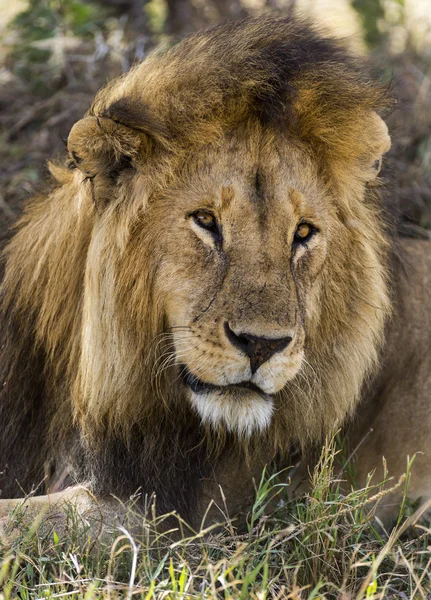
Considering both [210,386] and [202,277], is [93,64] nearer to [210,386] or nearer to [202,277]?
[202,277]

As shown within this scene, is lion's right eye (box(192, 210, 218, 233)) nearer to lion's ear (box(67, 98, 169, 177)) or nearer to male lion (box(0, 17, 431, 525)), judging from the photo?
male lion (box(0, 17, 431, 525))

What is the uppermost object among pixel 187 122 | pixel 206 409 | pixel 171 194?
pixel 187 122

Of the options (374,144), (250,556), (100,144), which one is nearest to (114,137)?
(100,144)

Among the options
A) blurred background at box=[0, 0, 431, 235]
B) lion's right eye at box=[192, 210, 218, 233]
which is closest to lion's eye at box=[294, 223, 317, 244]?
lion's right eye at box=[192, 210, 218, 233]

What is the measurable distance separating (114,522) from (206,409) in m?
0.47

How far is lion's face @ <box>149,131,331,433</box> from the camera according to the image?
9.67 feet

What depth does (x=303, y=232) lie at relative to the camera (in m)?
3.21

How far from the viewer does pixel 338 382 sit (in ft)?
11.4

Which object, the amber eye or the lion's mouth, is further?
the amber eye

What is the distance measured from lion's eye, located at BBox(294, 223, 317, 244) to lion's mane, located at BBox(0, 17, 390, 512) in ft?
0.59

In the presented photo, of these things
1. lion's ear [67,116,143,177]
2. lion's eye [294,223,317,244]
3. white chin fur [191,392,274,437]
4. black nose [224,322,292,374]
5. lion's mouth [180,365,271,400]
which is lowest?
white chin fur [191,392,274,437]

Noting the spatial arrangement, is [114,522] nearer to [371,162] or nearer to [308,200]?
[308,200]

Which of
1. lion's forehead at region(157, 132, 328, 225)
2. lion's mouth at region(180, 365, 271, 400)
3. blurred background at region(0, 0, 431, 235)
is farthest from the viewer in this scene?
blurred background at region(0, 0, 431, 235)

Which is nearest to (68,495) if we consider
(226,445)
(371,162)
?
(226,445)
